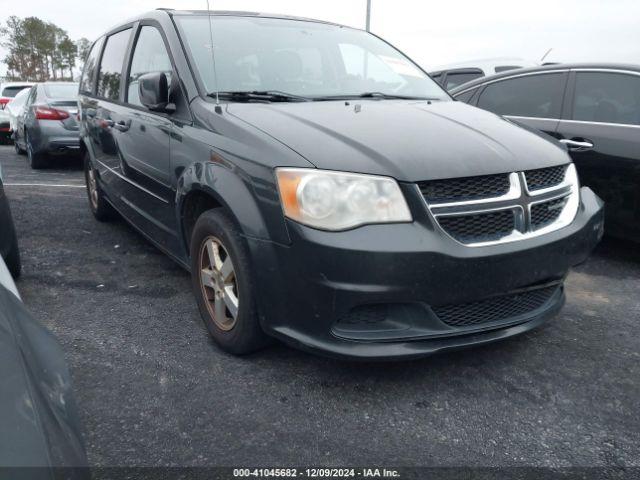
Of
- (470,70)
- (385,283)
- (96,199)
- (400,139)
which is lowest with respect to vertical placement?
(96,199)

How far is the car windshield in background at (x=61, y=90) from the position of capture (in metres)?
8.91

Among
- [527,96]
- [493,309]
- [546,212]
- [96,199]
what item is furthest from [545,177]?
[96,199]

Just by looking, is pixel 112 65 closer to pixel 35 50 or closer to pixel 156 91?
pixel 156 91

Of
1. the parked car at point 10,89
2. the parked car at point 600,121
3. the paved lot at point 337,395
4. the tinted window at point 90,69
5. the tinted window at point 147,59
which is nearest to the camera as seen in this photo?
the paved lot at point 337,395

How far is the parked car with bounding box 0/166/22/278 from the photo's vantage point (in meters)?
3.25

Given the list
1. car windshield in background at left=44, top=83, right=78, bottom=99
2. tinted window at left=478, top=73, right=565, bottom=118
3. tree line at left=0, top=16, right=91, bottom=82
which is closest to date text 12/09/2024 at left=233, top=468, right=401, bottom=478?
tinted window at left=478, top=73, right=565, bottom=118

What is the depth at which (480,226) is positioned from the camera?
2.22 m

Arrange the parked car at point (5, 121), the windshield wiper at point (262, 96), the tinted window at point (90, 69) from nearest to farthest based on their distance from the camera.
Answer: the windshield wiper at point (262, 96) → the tinted window at point (90, 69) → the parked car at point (5, 121)

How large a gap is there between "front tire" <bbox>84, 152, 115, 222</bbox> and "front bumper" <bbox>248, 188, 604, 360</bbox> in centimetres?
321

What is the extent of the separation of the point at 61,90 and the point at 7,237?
265 inches

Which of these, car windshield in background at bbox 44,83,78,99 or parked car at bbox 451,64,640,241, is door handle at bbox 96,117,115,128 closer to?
parked car at bbox 451,64,640,241

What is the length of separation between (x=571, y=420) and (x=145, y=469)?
1.63 meters

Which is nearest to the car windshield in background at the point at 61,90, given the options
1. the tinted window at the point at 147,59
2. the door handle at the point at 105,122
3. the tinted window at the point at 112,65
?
the tinted window at the point at 112,65

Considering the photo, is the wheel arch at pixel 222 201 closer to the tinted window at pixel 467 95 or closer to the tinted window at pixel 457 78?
the tinted window at pixel 467 95
